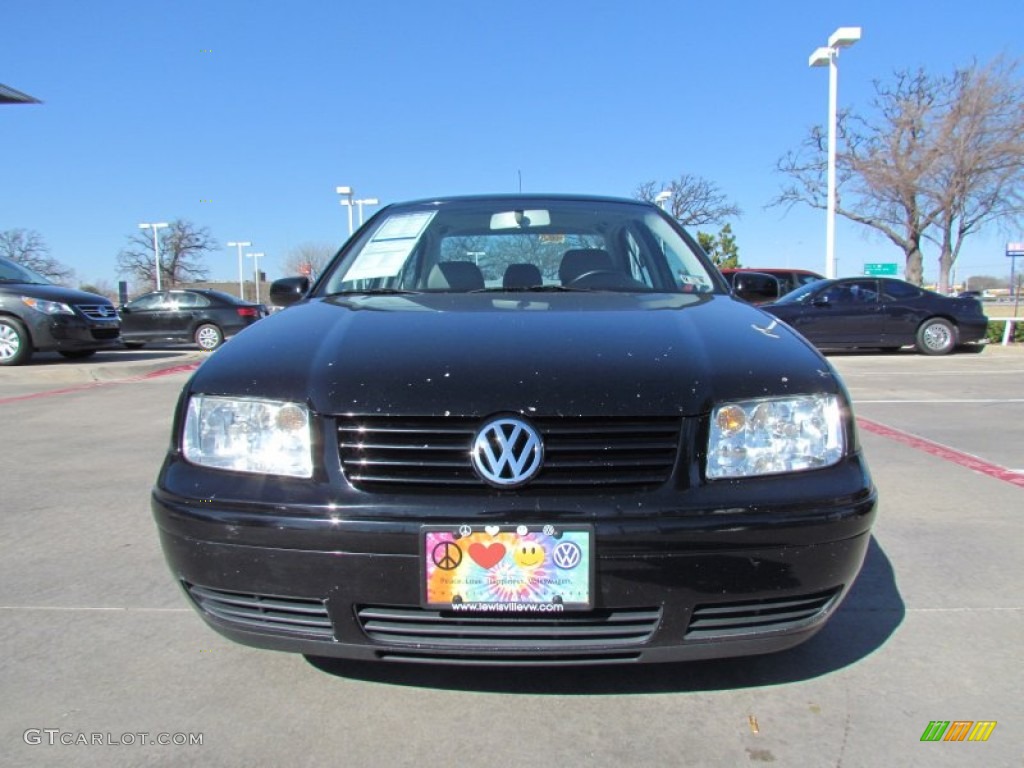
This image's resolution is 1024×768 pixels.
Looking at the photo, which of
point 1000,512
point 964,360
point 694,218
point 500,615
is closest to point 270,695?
point 500,615

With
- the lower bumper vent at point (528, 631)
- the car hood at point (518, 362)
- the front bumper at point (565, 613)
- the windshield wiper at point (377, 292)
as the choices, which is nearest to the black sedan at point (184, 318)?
the windshield wiper at point (377, 292)

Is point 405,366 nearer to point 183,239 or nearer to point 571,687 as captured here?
point 571,687

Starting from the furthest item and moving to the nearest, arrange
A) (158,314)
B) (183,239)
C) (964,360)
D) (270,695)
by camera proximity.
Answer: (183,239) < (158,314) < (964,360) < (270,695)

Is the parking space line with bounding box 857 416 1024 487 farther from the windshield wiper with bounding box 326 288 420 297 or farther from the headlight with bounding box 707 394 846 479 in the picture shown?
the windshield wiper with bounding box 326 288 420 297

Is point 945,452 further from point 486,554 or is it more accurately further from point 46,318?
point 46,318

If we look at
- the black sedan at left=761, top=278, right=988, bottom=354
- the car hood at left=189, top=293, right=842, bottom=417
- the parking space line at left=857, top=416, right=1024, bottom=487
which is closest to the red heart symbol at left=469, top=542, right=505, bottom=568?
the car hood at left=189, top=293, right=842, bottom=417

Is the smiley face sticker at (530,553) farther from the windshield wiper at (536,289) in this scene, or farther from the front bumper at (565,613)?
the windshield wiper at (536,289)

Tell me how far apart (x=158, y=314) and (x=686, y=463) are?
15772 mm

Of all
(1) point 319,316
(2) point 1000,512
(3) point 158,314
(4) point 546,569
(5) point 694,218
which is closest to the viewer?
(4) point 546,569

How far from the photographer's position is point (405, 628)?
190 centimetres

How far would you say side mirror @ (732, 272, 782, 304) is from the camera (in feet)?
11.6

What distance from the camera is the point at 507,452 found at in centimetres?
187

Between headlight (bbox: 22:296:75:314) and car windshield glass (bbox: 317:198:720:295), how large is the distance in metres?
8.59

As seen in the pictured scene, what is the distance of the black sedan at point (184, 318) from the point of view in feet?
51.4
